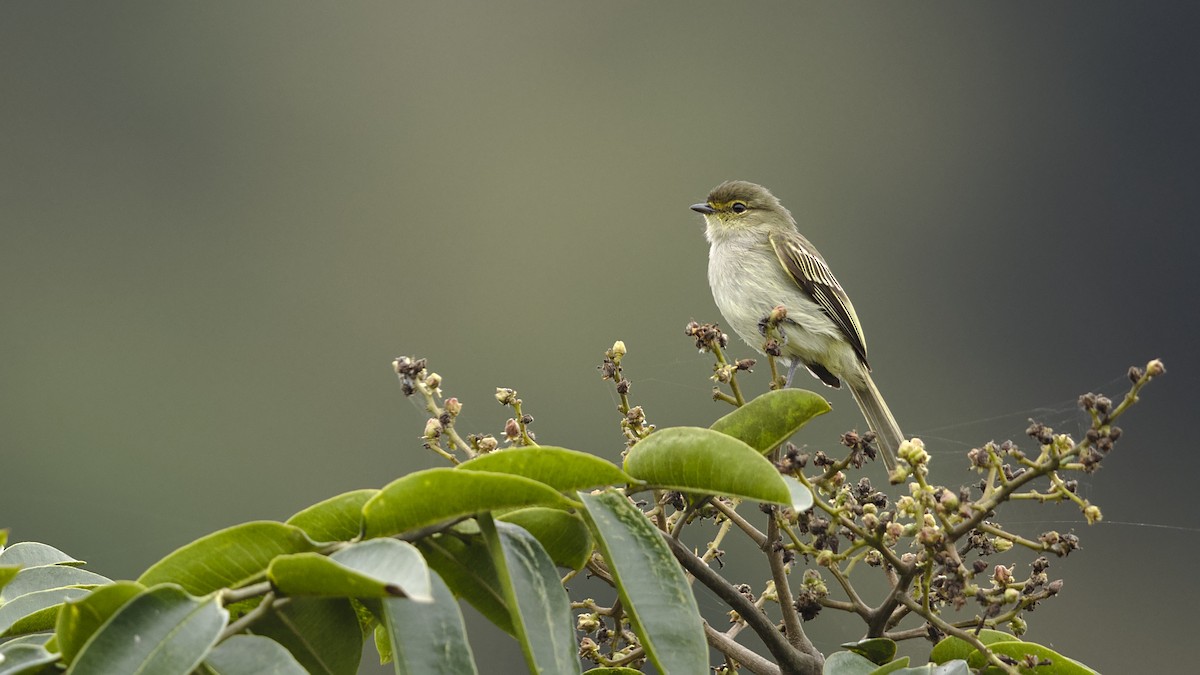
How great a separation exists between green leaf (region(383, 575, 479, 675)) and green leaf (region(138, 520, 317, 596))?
6.9 inches

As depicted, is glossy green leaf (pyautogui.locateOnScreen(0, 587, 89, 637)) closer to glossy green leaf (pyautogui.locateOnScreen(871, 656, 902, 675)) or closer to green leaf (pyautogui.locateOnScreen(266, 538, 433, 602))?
green leaf (pyautogui.locateOnScreen(266, 538, 433, 602))

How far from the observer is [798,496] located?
80.0 inches

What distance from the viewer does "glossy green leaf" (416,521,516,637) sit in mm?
2006

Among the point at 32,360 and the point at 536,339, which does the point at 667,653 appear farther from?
the point at 32,360

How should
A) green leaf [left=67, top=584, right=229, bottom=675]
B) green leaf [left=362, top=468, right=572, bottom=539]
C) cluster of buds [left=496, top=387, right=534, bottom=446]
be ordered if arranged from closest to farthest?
green leaf [left=67, top=584, right=229, bottom=675]
green leaf [left=362, top=468, right=572, bottom=539]
cluster of buds [left=496, top=387, right=534, bottom=446]

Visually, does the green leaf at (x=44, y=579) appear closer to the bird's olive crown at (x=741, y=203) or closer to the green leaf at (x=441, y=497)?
the green leaf at (x=441, y=497)

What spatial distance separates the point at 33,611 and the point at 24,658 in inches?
16.6

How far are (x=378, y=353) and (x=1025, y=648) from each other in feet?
123

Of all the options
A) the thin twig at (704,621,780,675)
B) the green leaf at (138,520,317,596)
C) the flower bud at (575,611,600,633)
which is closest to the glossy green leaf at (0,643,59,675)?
the green leaf at (138,520,317,596)

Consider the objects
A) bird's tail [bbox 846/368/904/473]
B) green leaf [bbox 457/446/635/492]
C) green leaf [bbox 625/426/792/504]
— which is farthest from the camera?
bird's tail [bbox 846/368/904/473]

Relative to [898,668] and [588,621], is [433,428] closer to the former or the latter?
[588,621]

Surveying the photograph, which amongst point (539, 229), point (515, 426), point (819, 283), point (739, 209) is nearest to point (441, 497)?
point (515, 426)

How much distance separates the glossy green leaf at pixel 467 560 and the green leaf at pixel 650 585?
0.16 meters

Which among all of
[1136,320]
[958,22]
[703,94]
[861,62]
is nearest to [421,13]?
[703,94]
